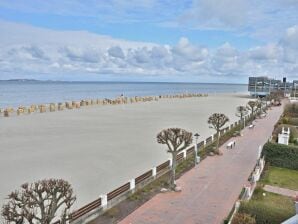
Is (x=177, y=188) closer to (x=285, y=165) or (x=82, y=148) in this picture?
(x=285, y=165)

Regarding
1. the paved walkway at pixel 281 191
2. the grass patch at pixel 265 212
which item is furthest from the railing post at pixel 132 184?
the paved walkway at pixel 281 191

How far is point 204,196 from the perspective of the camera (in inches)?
618

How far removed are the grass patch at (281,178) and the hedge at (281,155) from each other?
13.5 inches

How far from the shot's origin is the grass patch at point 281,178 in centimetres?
1852

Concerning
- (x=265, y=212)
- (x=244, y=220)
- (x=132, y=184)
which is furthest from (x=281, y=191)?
(x=244, y=220)

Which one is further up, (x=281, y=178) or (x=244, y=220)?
(x=244, y=220)

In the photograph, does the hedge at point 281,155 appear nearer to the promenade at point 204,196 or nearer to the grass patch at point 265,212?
the promenade at point 204,196

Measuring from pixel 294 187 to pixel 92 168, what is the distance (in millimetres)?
10424

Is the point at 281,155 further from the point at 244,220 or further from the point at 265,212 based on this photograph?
the point at 244,220

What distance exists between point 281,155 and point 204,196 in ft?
27.3

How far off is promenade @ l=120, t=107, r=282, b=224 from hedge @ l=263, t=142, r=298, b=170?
107cm

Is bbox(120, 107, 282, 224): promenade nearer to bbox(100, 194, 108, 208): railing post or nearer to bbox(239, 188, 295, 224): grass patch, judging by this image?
bbox(100, 194, 108, 208): railing post

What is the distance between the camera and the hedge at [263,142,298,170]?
21484 mm

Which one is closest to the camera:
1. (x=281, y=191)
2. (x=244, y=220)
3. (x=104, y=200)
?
(x=244, y=220)
